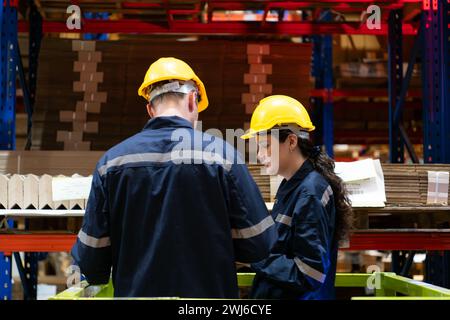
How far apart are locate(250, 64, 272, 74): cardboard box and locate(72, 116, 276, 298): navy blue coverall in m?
3.92

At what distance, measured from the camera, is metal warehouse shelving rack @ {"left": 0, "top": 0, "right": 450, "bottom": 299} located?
17.6 ft

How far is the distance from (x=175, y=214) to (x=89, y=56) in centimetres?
430

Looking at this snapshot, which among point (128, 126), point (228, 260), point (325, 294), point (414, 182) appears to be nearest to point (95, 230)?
point (228, 260)

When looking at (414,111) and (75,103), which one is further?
(414,111)

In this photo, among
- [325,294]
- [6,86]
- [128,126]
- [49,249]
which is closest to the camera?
[325,294]

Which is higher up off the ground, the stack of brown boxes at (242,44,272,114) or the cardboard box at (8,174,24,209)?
the stack of brown boxes at (242,44,272,114)

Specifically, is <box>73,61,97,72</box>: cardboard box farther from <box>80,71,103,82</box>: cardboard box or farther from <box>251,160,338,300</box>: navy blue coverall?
<box>251,160,338,300</box>: navy blue coverall

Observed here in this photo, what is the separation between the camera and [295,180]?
12.0 feet

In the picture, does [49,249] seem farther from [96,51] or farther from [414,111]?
[414,111]

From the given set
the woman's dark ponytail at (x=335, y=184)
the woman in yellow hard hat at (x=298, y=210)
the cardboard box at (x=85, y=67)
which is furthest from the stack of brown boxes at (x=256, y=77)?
the woman's dark ponytail at (x=335, y=184)

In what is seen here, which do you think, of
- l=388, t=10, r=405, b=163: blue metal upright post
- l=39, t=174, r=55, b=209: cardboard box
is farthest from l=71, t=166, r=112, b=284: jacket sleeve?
l=388, t=10, r=405, b=163: blue metal upright post

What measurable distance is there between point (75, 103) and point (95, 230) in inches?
156

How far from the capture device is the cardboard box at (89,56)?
23.1 ft

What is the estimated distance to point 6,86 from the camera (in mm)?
6047
